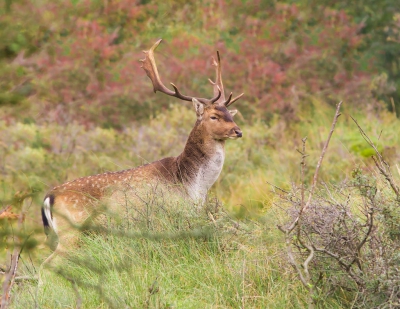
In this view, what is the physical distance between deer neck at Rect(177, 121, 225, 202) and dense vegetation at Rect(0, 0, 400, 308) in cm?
50

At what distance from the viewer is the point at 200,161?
8.11m

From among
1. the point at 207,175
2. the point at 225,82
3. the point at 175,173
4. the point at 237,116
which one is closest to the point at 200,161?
the point at 207,175

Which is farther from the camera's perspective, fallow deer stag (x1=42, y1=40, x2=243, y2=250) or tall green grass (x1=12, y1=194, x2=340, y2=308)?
fallow deer stag (x1=42, y1=40, x2=243, y2=250)

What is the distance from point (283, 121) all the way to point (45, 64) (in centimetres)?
511

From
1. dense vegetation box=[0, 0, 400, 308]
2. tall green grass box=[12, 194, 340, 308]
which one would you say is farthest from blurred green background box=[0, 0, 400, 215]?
tall green grass box=[12, 194, 340, 308]

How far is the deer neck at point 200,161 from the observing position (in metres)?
7.86

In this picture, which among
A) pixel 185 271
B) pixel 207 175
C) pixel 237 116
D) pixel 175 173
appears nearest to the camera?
pixel 185 271

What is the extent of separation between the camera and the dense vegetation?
514 cm

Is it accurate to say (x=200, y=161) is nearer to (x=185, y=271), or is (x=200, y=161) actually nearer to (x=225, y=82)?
(x=185, y=271)

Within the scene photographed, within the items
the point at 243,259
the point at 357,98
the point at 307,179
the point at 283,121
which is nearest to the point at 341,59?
the point at 357,98

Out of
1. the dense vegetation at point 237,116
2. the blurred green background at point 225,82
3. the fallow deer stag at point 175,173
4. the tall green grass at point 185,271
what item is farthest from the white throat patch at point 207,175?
the blurred green background at point 225,82

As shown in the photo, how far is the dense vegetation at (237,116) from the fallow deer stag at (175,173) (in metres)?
0.35

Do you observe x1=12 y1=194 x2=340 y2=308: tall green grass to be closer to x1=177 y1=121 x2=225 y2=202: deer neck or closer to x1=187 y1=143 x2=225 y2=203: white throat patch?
x1=187 y1=143 x2=225 y2=203: white throat patch

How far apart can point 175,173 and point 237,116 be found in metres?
8.48
